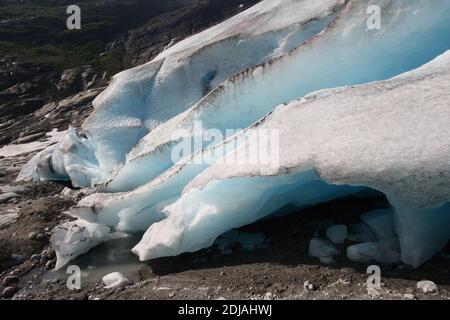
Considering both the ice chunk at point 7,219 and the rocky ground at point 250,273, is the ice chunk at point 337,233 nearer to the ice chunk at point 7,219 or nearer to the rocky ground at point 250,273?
the rocky ground at point 250,273

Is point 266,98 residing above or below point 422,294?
above

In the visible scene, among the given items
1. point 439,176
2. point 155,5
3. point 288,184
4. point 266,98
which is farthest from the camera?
point 155,5

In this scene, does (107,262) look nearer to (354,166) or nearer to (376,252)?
(376,252)

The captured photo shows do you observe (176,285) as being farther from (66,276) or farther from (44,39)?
(44,39)

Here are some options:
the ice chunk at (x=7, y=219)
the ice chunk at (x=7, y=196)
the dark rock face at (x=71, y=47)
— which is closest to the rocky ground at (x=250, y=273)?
the ice chunk at (x=7, y=219)

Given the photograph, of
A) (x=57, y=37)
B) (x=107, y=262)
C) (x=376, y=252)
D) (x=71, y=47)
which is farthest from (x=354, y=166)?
(x=57, y=37)

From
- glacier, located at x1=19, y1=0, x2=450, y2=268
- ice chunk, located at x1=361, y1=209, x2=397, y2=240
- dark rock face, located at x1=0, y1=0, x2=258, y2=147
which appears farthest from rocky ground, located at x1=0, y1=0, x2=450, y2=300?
dark rock face, located at x1=0, y1=0, x2=258, y2=147
